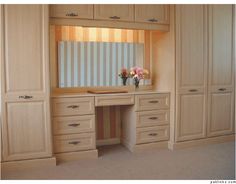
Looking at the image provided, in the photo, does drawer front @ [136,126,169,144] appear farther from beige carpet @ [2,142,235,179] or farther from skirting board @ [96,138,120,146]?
skirting board @ [96,138,120,146]

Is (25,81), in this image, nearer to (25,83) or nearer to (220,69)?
(25,83)

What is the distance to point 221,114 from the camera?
12.4 feet

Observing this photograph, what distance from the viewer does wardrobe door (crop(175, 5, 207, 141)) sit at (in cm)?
342

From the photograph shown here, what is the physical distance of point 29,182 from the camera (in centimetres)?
253

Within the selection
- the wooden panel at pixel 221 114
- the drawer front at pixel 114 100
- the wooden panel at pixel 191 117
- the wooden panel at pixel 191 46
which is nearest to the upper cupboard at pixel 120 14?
the wooden panel at pixel 191 46

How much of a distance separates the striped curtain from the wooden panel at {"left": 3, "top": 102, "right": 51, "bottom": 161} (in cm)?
72

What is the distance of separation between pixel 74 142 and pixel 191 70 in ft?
5.89

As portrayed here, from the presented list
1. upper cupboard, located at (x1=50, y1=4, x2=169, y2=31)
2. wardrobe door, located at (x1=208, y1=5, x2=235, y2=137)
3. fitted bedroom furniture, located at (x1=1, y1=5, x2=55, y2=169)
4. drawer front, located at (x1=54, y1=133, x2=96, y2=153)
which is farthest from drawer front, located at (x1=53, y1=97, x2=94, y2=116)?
wardrobe door, located at (x1=208, y1=5, x2=235, y2=137)

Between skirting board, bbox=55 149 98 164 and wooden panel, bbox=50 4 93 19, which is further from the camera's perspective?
skirting board, bbox=55 149 98 164

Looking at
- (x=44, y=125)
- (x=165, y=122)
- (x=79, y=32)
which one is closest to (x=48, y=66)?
(x=44, y=125)

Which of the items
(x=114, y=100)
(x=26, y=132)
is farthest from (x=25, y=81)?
(x=114, y=100)

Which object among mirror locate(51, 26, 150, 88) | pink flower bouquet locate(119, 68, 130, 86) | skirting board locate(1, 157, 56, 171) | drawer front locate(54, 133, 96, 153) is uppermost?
mirror locate(51, 26, 150, 88)

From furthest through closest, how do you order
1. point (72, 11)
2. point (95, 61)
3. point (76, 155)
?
1. point (95, 61)
2. point (76, 155)
3. point (72, 11)

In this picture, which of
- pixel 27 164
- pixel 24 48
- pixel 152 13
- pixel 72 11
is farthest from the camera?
pixel 152 13
